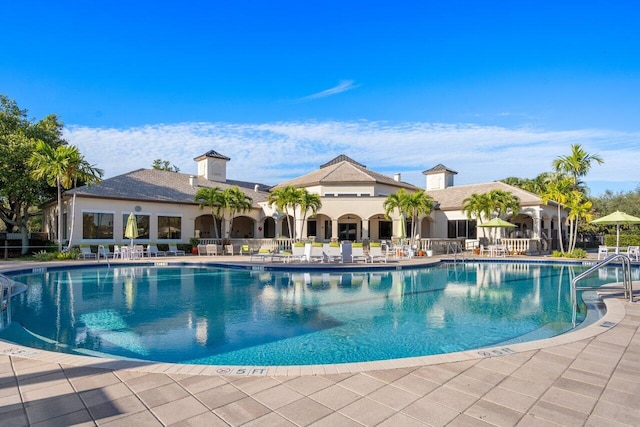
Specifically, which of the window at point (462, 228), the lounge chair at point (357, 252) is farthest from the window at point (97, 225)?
the window at point (462, 228)

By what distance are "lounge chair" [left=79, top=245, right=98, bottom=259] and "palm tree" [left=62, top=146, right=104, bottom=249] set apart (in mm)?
1185

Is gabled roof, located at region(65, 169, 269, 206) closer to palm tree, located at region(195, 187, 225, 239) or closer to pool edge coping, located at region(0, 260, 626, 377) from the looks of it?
palm tree, located at region(195, 187, 225, 239)

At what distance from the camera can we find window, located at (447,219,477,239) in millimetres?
30406

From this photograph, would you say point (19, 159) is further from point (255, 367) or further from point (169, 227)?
point (255, 367)

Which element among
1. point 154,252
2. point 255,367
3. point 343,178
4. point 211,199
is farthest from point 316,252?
point 255,367

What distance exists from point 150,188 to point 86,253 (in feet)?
25.4

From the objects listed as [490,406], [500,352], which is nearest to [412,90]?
[500,352]

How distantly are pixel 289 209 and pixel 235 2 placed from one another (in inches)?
682

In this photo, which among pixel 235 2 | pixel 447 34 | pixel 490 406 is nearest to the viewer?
pixel 490 406

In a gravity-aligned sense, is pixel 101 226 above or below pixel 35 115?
below

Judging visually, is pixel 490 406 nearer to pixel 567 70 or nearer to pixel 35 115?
pixel 567 70

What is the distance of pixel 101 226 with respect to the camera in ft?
81.4

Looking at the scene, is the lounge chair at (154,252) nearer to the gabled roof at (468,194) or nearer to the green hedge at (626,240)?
the gabled roof at (468,194)

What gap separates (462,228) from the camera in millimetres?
30953
